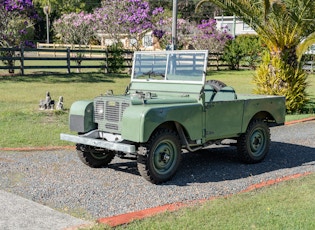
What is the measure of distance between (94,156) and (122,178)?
2.51ft

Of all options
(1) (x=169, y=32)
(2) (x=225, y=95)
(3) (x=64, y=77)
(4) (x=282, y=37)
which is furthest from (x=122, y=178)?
(1) (x=169, y=32)

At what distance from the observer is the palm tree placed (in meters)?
13.0

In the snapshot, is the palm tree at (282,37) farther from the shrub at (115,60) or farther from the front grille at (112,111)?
the shrub at (115,60)

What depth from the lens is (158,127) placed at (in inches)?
251

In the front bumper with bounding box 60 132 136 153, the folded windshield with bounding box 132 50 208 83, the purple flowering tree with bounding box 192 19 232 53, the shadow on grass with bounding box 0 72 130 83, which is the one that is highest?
the purple flowering tree with bounding box 192 19 232 53

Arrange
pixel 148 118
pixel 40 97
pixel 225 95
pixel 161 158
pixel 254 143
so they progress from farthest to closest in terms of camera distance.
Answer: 1. pixel 40 97
2. pixel 254 143
3. pixel 225 95
4. pixel 161 158
5. pixel 148 118

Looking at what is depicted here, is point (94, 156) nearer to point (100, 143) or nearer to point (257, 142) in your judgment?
point (100, 143)

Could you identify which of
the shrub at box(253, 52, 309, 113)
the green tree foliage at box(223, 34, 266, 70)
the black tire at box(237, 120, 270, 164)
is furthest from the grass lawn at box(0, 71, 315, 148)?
the green tree foliage at box(223, 34, 266, 70)

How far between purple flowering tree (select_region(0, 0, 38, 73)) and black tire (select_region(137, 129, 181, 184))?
1811 centimetres

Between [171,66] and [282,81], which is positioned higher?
[171,66]

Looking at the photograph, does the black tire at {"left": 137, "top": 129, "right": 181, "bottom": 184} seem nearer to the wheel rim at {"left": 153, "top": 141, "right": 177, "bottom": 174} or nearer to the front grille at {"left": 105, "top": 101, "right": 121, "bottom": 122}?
the wheel rim at {"left": 153, "top": 141, "right": 177, "bottom": 174}

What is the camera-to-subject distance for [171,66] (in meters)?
7.29

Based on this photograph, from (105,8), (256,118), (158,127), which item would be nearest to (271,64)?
(256,118)

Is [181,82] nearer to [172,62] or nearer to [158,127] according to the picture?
[172,62]
